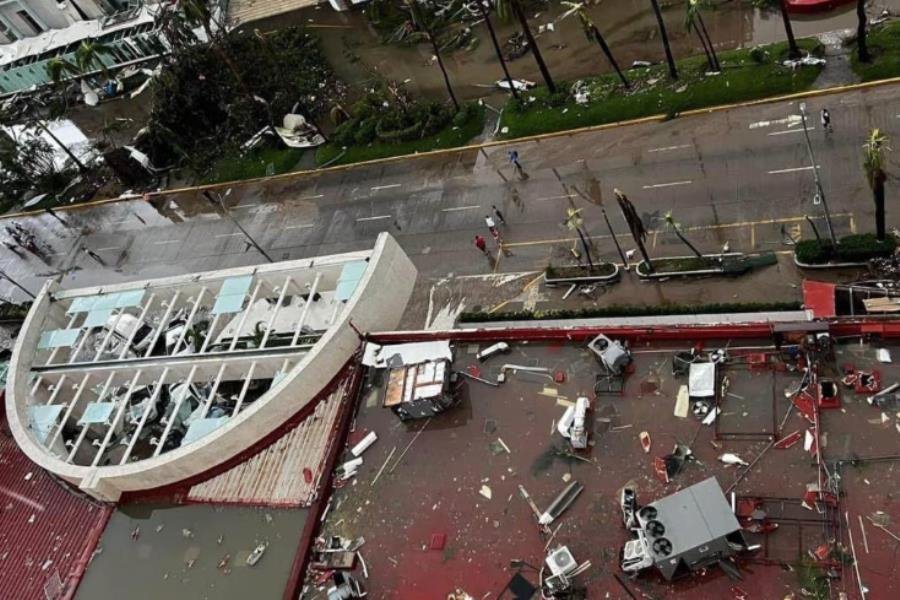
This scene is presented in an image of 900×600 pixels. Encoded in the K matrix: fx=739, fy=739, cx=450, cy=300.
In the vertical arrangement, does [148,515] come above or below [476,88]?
above

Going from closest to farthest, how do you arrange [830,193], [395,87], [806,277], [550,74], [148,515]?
[148,515] < [806,277] < [830,193] < [550,74] < [395,87]

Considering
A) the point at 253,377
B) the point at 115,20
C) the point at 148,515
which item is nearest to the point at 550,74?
the point at 253,377

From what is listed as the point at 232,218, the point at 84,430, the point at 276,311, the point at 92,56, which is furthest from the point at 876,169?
the point at 92,56

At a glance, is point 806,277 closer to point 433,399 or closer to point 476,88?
point 433,399

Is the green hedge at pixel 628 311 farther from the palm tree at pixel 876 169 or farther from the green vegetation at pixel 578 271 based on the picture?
the palm tree at pixel 876 169

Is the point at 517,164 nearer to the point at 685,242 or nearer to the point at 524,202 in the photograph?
the point at 524,202

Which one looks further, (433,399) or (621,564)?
(433,399)

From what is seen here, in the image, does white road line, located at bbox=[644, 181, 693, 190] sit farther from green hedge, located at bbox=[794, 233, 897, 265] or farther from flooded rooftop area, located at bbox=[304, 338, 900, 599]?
flooded rooftop area, located at bbox=[304, 338, 900, 599]

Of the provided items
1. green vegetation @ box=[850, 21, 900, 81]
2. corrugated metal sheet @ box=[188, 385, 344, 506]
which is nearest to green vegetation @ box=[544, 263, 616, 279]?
corrugated metal sheet @ box=[188, 385, 344, 506]
